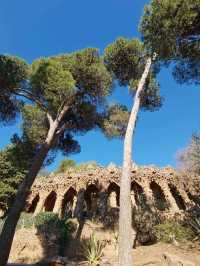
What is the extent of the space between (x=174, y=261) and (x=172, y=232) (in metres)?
5.51

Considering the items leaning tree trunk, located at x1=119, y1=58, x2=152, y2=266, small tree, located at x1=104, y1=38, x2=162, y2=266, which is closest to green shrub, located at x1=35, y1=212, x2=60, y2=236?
small tree, located at x1=104, y1=38, x2=162, y2=266

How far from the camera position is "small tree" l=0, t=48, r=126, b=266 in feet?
51.2

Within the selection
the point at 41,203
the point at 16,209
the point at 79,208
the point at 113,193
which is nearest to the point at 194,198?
the point at 113,193

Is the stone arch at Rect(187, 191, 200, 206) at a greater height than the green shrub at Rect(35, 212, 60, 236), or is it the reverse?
the stone arch at Rect(187, 191, 200, 206)

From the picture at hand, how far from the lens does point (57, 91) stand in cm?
1592

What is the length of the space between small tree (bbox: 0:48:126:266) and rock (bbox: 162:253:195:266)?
7.52 m

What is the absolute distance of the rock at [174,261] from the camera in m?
9.42

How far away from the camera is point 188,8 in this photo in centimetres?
1196

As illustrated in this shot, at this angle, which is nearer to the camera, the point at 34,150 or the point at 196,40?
the point at 196,40

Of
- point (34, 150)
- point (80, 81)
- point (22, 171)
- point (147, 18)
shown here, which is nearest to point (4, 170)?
point (22, 171)

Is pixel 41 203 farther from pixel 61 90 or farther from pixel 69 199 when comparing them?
pixel 61 90

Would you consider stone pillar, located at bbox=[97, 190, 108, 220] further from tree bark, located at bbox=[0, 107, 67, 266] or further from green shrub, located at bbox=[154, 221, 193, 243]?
tree bark, located at bbox=[0, 107, 67, 266]

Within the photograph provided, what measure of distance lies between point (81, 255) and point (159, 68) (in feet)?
34.4

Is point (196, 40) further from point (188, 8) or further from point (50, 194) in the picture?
point (50, 194)
